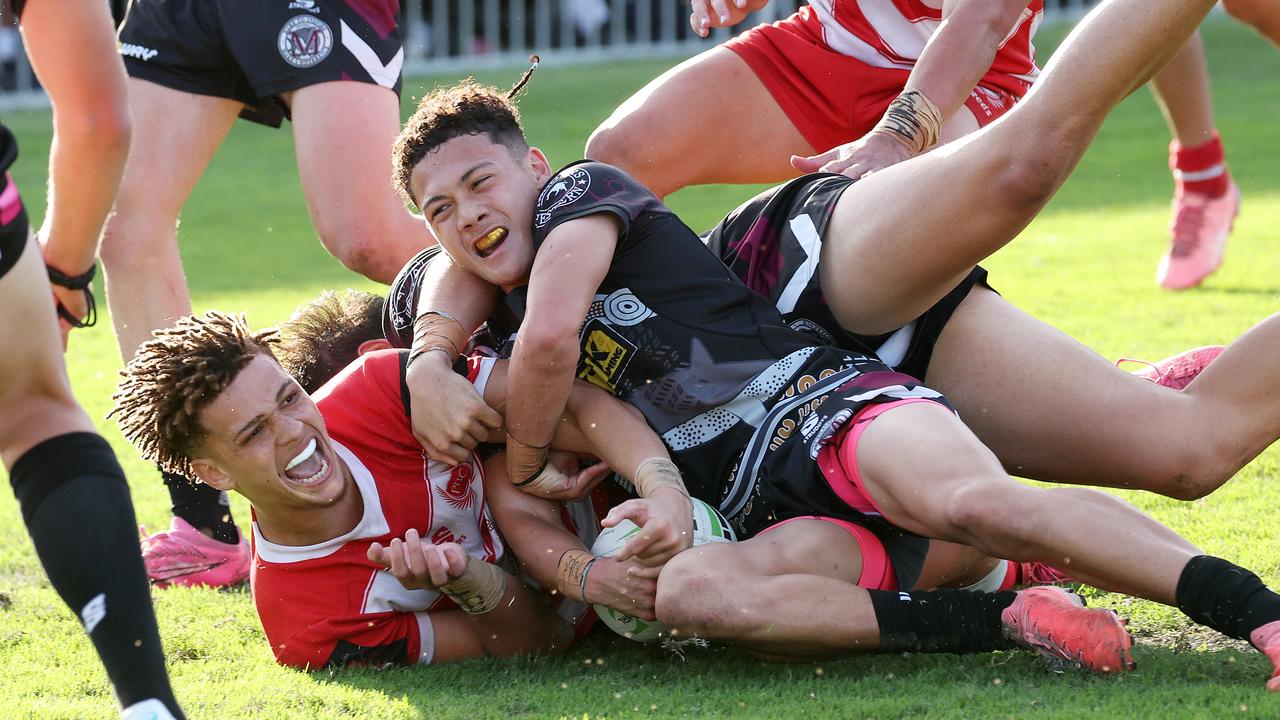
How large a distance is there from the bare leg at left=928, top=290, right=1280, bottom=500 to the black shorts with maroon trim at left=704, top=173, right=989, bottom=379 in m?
0.05

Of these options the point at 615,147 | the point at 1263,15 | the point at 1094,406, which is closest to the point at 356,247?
the point at 615,147

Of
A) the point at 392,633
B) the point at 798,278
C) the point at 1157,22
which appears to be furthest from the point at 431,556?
the point at 1157,22

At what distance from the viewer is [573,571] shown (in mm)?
3264

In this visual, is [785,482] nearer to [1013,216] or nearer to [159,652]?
[1013,216]

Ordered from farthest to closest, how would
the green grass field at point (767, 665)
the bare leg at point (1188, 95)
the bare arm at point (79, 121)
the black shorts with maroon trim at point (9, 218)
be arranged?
the bare leg at point (1188, 95) < the green grass field at point (767, 665) < the bare arm at point (79, 121) < the black shorts with maroon trim at point (9, 218)

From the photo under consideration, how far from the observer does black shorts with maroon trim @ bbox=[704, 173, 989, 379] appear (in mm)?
3514

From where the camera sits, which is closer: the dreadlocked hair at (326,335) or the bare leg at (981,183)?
the bare leg at (981,183)

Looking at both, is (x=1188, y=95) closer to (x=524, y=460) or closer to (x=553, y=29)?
(x=524, y=460)

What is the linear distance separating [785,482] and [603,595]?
1.56 ft

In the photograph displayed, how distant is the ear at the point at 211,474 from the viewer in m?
3.33

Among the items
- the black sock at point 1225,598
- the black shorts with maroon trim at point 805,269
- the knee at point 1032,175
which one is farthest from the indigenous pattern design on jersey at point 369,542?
the black sock at point 1225,598

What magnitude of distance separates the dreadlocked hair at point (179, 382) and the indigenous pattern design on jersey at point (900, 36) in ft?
6.80

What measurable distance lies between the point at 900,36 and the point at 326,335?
1.88m

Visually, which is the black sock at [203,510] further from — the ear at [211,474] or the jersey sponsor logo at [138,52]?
the jersey sponsor logo at [138,52]
